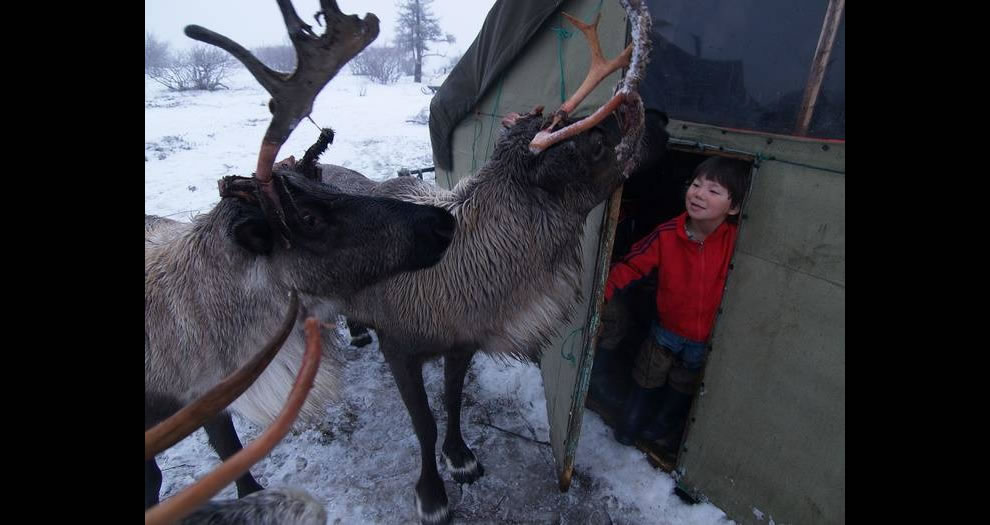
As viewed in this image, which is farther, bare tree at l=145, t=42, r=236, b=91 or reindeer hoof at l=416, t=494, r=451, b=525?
bare tree at l=145, t=42, r=236, b=91

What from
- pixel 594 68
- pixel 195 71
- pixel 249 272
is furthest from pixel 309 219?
pixel 195 71

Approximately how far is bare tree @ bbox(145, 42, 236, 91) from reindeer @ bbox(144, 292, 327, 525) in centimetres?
2575

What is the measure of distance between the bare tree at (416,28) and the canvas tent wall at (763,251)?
115ft

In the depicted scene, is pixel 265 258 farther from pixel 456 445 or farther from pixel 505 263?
pixel 456 445

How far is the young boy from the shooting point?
2.41 m

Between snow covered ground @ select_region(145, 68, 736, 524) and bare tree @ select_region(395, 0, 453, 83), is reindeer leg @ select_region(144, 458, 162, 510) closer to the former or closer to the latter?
snow covered ground @ select_region(145, 68, 736, 524)

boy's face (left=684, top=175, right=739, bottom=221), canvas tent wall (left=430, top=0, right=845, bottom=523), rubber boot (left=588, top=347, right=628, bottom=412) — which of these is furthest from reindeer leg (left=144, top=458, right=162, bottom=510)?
boy's face (left=684, top=175, right=739, bottom=221)

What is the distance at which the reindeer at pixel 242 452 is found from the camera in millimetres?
764

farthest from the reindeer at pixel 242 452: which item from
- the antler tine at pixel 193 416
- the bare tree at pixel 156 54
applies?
the bare tree at pixel 156 54

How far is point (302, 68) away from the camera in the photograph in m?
1.81

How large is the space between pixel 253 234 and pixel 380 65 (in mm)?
35230

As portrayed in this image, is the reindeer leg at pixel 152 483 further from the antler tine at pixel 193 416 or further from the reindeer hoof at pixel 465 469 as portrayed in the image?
the antler tine at pixel 193 416
